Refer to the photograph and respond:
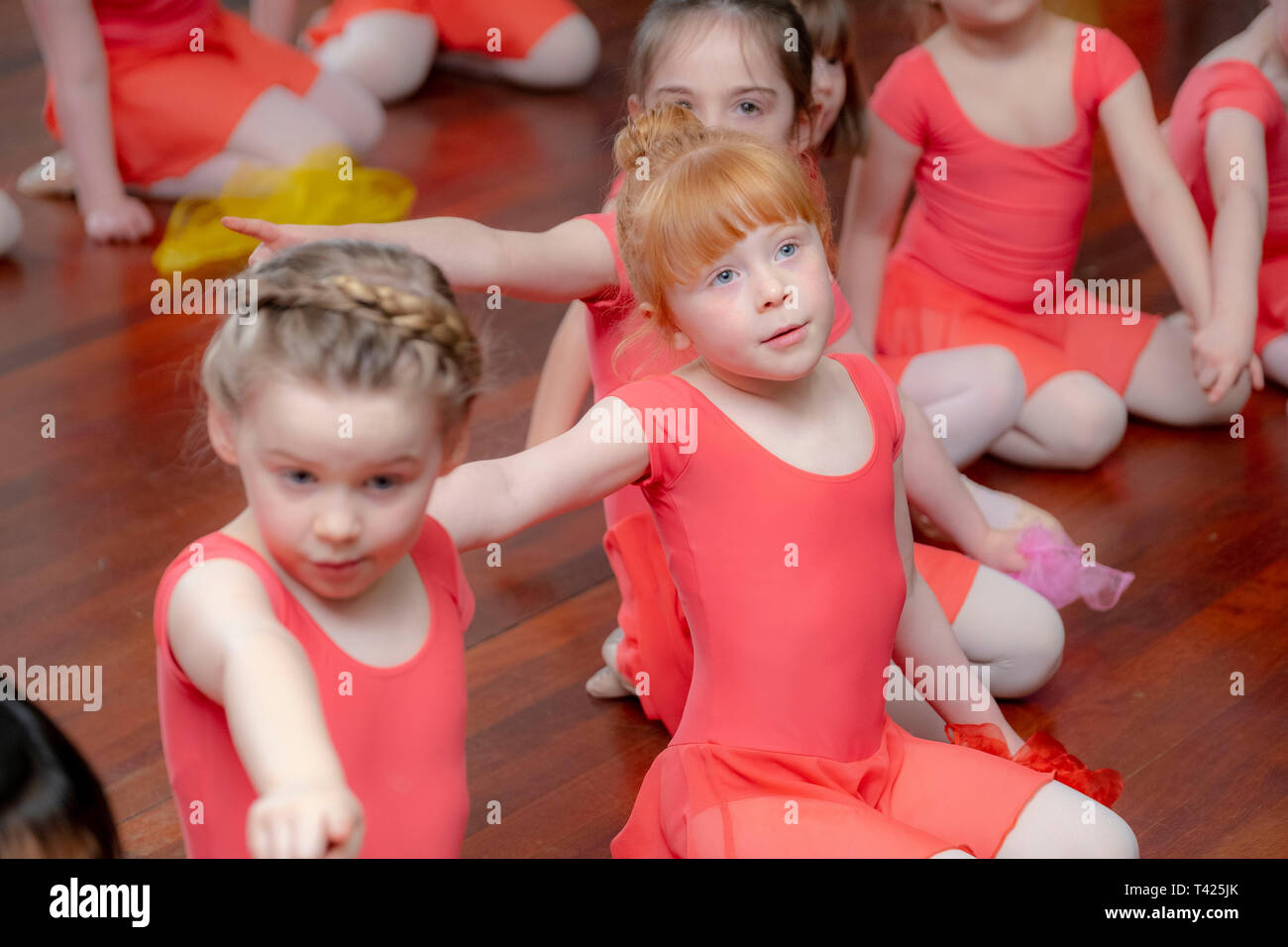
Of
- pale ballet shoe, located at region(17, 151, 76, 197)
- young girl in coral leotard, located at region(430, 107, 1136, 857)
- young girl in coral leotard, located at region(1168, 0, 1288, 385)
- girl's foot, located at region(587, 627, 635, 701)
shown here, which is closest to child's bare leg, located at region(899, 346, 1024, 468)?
young girl in coral leotard, located at region(1168, 0, 1288, 385)

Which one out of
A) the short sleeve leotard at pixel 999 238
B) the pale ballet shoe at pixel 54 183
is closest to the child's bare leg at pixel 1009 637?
the short sleeve leotard at pixel 999 238

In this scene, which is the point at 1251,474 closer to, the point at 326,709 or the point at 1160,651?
the point at 1160,651

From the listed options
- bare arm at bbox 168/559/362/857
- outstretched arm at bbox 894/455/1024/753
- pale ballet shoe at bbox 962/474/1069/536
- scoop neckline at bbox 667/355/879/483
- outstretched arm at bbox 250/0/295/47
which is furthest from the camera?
outstretched arm at bbox 250/0/295/47

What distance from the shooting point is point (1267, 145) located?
193 centimetres

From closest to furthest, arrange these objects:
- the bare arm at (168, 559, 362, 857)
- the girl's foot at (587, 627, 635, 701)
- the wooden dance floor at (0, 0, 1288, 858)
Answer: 1. the bare arm at (168, 559, 362, 857)
2. the wooden dance floor at (0, 0, 1288, 858)
3. the girl's foot at (587, 627, 635, 701)

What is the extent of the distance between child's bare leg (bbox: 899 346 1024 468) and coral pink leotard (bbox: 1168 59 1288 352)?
1.20ft

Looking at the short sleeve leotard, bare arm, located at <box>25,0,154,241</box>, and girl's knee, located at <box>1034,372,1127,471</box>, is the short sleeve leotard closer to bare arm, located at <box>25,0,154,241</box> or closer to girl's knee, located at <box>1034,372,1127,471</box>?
girl's knee, located at <box>1034,372,1127,471</box>

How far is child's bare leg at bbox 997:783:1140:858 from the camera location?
1.09m

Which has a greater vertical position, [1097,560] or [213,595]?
[213,595]

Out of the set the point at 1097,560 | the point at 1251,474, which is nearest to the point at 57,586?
the point at 1097,560

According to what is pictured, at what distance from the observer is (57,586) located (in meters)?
1.60

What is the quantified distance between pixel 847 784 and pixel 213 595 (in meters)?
0.49

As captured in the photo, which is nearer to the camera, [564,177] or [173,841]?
[173,841]

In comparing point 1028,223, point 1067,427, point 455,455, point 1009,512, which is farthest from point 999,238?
point 455,455
